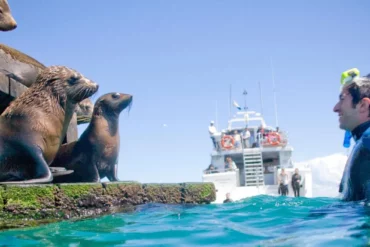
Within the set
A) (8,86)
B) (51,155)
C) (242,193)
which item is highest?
(8,86)

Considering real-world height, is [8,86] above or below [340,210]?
above

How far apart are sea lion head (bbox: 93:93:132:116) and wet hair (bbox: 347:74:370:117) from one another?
3.54 meters

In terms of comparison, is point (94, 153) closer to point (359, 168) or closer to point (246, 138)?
point (359, 168)

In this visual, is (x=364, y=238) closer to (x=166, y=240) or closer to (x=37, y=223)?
(x=166, y=240)

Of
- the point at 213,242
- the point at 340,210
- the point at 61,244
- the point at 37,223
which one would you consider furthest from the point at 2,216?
the point at 340,210

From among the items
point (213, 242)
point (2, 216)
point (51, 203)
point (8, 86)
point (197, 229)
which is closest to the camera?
point (213, 242)

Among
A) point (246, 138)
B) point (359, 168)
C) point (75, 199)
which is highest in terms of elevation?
point (246, 138)

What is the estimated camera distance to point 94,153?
5.64 metres

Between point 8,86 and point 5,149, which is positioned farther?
point 8,86

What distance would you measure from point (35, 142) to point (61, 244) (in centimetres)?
197

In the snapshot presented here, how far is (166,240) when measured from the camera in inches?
107

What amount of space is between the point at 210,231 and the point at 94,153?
9.78ft

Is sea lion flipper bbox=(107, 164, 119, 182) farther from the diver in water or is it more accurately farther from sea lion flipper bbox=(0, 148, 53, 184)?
the diver in water

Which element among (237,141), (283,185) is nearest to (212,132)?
(237,141)
